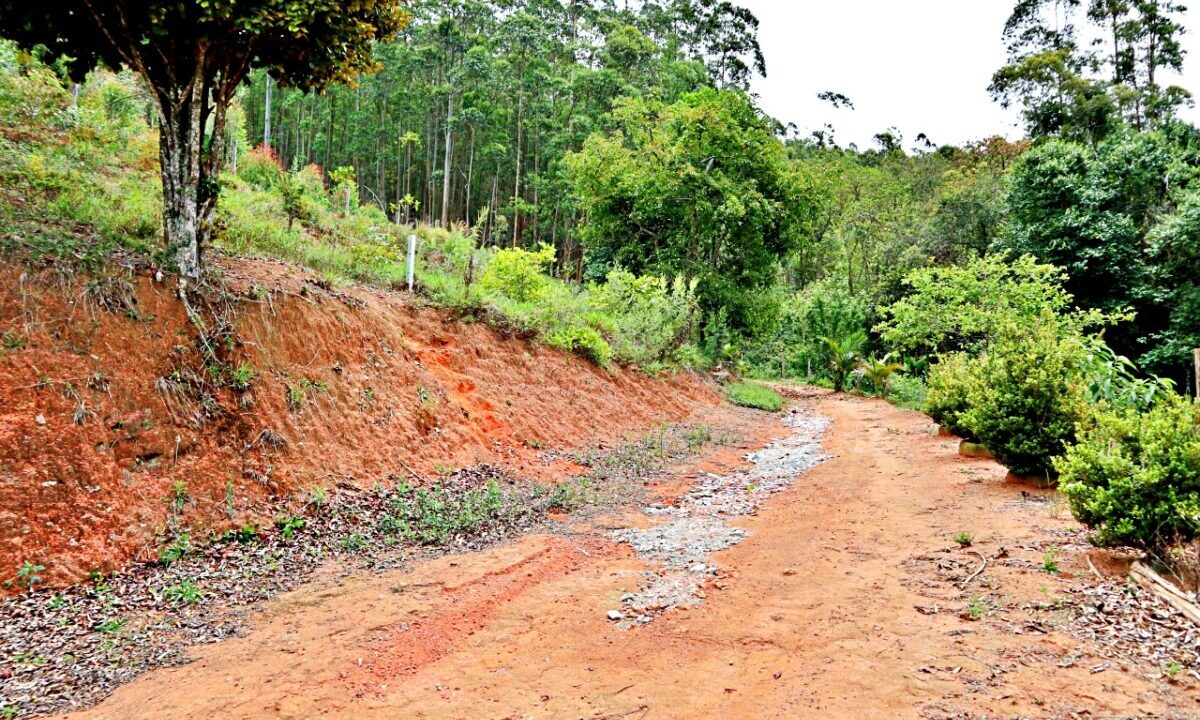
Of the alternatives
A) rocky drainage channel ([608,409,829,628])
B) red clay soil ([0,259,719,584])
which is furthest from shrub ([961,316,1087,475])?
red clay soil ([0,259,719,584])

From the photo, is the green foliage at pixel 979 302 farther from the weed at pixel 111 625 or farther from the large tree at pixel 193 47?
the weed at pixel 111 625

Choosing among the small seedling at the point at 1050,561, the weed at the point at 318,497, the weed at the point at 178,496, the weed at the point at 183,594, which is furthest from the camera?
the weed at the point at 318,497

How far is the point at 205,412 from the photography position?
6383mm

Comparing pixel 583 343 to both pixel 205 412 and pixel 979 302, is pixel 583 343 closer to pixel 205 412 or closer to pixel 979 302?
pixel 205 412

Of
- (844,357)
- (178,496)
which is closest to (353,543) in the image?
(178,496)

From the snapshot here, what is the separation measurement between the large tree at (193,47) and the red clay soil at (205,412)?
103 cm

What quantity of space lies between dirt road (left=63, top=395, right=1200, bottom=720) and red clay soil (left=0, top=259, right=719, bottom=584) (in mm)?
1742

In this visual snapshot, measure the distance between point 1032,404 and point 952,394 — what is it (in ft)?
11.7

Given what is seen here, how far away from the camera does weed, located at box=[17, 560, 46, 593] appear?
4.56 metres

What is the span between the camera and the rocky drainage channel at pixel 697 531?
5.00 meters

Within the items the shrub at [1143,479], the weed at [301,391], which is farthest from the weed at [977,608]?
the weed at [301,391]

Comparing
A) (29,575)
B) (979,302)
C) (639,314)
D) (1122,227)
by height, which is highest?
(1122,227)

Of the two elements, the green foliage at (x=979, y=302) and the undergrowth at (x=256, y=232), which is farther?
the green foliage at (x=979, y=302)

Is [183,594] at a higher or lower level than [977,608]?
lower
